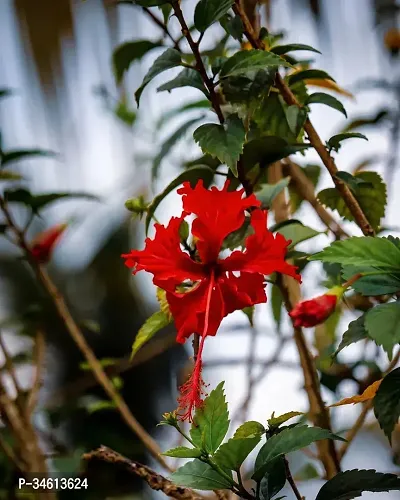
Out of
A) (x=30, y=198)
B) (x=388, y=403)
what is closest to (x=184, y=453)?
(x=388, y=403)

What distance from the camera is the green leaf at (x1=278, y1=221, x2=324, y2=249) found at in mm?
552

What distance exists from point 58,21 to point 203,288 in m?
1.41

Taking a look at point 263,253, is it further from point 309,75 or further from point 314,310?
point 309,75

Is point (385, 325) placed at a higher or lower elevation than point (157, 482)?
higher

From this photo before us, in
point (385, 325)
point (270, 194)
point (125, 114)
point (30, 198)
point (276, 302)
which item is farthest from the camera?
point (125, 114)

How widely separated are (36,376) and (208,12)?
0.71 m

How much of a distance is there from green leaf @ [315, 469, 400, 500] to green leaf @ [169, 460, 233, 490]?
0.07 m

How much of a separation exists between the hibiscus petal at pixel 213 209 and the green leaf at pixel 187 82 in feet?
0.32

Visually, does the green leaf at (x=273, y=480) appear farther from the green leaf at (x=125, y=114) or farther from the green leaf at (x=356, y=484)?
the green leaf at (x=125, y=114)

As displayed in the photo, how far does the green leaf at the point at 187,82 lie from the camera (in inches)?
18.5

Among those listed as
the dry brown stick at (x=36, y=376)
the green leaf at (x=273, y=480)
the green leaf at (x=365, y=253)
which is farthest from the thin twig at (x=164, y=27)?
the dry brown stick at (x=36, y=376)

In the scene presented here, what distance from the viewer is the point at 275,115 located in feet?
1.76

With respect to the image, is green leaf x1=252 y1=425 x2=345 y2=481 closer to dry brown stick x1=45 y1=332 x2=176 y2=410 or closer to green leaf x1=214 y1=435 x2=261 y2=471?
green leaf x1=214 y1=435 x2=261 y2=471

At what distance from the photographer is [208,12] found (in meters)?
0.47
